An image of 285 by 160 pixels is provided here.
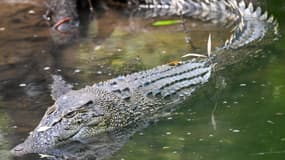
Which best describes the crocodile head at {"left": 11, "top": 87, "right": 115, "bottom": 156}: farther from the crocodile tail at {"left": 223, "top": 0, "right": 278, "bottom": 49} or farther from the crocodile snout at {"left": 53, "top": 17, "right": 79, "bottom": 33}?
the crocodile snout at {"left": 53, "top": 17, "right": 79, "bottom": 33}

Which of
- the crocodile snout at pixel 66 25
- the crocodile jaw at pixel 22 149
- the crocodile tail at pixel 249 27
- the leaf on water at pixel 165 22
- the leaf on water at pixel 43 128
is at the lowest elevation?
the crocodile jaw at pixel 22 149

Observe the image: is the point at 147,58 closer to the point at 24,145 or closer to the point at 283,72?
the point at 283,72

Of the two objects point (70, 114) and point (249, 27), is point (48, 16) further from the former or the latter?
point (70, 114)

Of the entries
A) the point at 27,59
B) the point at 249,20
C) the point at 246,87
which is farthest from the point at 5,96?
the point at 249,20

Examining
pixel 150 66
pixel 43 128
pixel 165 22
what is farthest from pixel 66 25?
pixel 43 128

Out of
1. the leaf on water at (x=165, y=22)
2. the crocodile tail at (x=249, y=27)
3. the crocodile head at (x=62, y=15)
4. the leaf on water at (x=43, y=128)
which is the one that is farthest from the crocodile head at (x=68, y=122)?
the crocodile head at (x=62, y=15)

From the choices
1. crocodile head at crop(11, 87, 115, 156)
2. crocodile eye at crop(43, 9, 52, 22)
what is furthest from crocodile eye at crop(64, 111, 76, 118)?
crocodile eye at crop(43, 9, 52, 22)

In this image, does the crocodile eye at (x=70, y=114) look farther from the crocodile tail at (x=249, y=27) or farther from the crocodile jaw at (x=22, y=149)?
the crocodile tail at (x=249, y=27)
